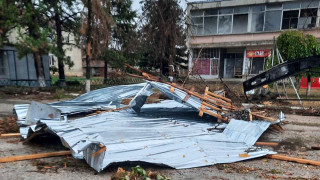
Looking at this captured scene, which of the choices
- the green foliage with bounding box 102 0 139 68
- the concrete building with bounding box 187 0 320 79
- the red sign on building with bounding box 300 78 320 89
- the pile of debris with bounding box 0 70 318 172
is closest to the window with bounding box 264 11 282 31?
the concrete building with bounding box 187 0 320 79

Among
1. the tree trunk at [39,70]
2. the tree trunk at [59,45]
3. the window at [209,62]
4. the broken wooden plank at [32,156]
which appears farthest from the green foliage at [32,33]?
the window at [209,62]

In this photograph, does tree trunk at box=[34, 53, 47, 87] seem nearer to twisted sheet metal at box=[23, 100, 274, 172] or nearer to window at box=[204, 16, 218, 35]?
twisted sheet metal at box=[23, 100, 274, 172]

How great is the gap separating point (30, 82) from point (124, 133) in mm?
14698

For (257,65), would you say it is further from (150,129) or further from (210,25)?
(150,129)

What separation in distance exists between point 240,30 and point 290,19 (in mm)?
4670

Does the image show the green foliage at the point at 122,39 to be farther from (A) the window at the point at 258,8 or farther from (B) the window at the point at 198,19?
(A) the window at the point at 258,8

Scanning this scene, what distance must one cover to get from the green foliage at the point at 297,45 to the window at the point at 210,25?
34.9 ft

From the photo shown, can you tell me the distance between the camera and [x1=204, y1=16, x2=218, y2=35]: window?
76.6 feet

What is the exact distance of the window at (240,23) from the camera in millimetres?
22712

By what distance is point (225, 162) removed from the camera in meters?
3.92

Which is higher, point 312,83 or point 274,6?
point 274,6

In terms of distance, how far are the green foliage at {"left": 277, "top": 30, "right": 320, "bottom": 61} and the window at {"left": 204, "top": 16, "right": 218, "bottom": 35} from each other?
1063 cm

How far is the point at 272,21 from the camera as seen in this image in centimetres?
2169

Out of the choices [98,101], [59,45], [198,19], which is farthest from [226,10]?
[98,101]
